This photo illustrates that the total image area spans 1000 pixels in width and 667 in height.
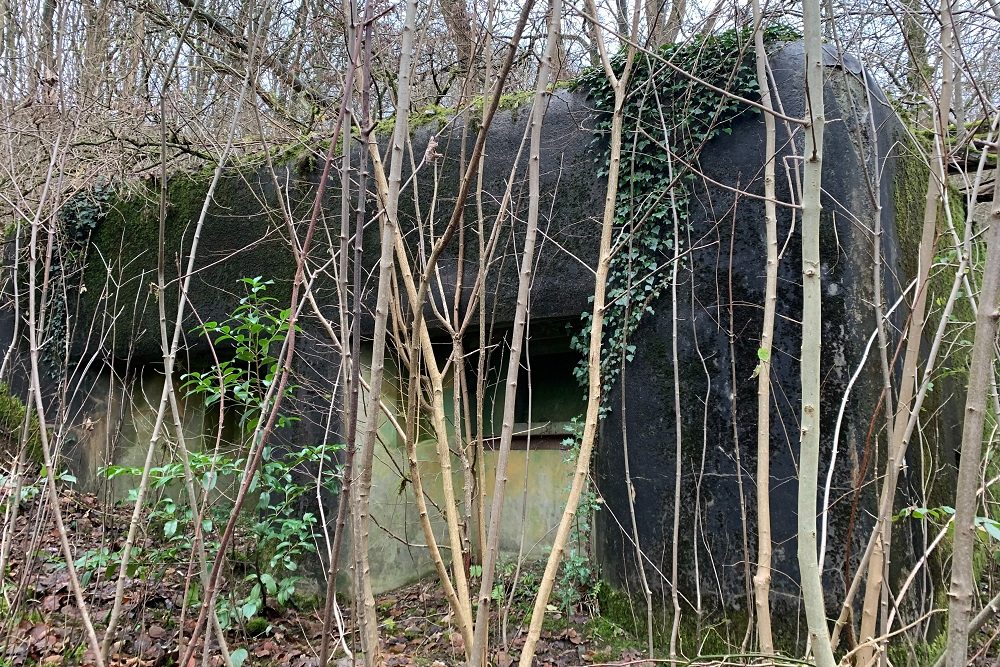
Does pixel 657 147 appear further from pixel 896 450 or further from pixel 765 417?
pixel 896 450

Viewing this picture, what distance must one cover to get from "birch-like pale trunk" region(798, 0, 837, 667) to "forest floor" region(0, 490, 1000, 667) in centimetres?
193

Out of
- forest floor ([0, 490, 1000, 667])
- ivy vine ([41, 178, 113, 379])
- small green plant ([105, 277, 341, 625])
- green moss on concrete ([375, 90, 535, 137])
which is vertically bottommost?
forest floor ([0, 490, 1000, 667])

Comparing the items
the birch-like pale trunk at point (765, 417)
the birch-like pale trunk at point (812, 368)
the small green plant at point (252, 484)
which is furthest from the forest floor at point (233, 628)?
the birch-like pale trunk at point (812, 368)

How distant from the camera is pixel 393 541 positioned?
186 inches

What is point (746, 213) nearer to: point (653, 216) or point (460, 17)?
point (653, 216)

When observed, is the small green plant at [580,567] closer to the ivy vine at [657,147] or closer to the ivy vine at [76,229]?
the ivy vine at [657,147]

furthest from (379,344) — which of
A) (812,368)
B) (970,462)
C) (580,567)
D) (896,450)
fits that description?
(580,567)

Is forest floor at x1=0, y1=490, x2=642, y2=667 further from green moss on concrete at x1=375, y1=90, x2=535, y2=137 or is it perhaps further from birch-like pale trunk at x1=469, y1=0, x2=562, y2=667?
green moss on concrete at x1=375, y1=90, x2=535, y2=137

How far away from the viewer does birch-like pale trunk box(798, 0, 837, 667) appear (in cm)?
121

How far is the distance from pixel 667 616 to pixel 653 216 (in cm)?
213

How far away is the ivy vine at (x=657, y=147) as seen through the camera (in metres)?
3.87

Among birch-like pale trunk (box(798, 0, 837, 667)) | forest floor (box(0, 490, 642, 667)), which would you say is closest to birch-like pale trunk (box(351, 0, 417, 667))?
birch-like pale trunk (box(798, 0, 837, 667))

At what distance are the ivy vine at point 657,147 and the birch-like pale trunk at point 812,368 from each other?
256 cm

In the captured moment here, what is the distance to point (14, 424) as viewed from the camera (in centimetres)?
638
